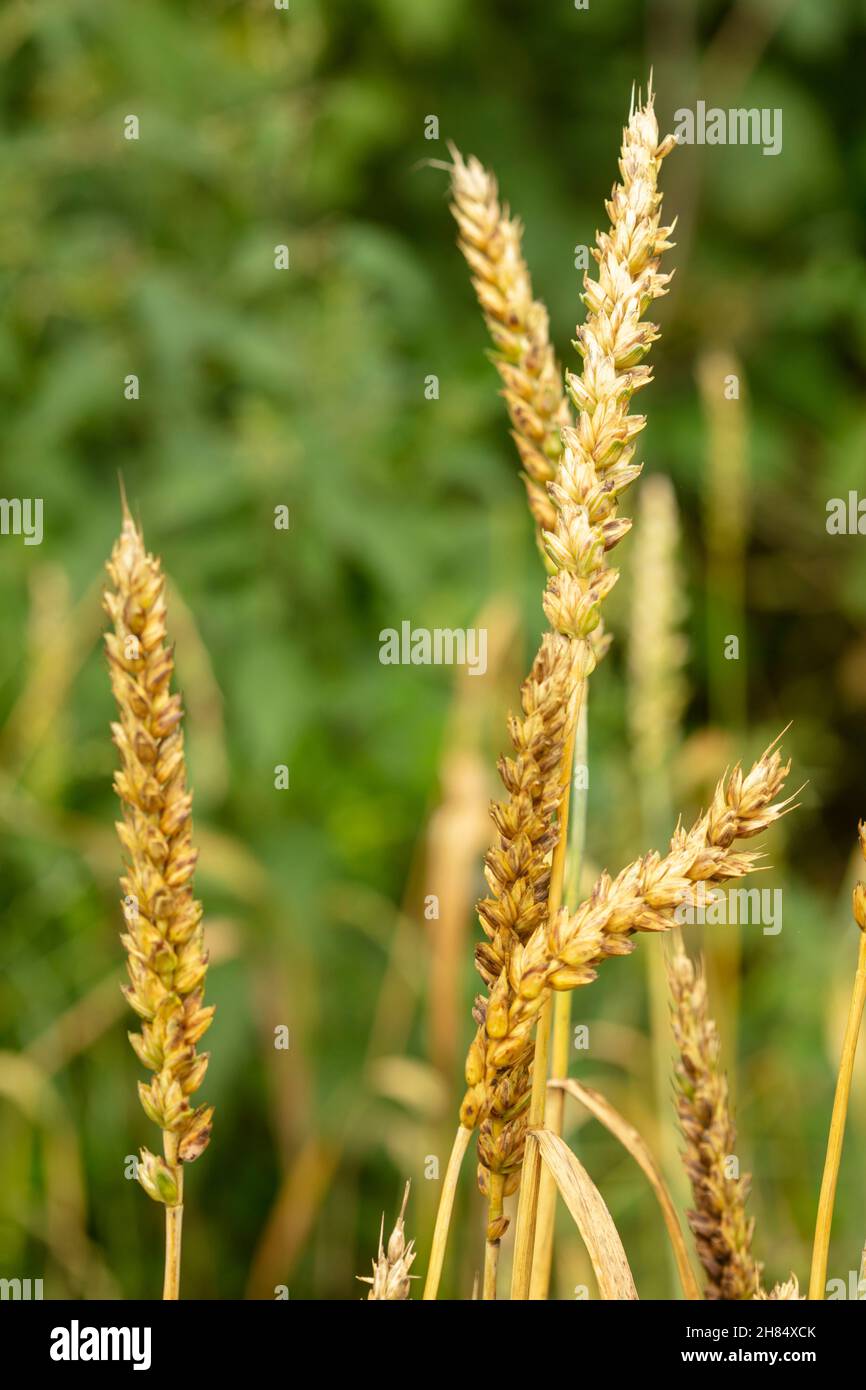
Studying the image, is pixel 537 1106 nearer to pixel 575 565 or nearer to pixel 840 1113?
pixel 840 1113

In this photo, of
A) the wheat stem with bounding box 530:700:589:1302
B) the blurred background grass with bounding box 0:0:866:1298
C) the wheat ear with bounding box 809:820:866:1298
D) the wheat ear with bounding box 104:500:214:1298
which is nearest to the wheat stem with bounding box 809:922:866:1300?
the wheat ear with bounding box 809:820:866:1298

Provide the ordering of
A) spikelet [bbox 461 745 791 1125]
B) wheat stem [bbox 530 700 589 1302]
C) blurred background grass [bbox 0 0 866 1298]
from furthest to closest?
blurred background grass [bbox 0 0 866 1298]
wheat stem [bbox 530 700 589 1302]
spikelet [bbox 461 745 791 1125]

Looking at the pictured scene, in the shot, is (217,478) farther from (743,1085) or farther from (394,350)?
(743,1085)

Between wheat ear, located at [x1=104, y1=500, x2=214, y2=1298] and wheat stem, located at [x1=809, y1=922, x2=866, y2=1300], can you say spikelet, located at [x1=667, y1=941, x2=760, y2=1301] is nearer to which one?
wheat stem, located at [x1=809, y1=922, x2=866, y2=1300]

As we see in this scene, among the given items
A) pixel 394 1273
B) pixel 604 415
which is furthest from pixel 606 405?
pixel 394 1273

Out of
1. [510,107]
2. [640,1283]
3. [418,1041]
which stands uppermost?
[510,107]

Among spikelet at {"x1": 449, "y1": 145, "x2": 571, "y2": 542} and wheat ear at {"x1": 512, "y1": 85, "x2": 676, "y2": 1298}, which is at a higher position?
spikelet at {"x1": 449, "y1": 145, "x2": 571, "y2": 542}
